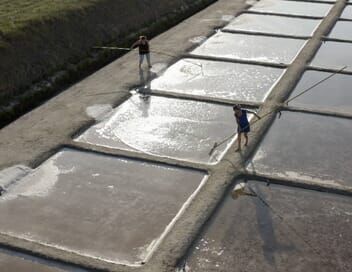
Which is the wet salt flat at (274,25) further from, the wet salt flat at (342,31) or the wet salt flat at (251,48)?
the wet salt flat at (251,48)

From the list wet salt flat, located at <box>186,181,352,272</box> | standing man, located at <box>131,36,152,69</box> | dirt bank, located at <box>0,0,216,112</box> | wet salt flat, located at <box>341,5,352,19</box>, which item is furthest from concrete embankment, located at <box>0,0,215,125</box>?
wet salt flat, located at <box>341,5,352,19</box>

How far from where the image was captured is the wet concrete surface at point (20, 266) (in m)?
7.19

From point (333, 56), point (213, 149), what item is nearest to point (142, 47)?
point (213, 149)

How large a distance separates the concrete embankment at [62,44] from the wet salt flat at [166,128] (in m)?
2.67

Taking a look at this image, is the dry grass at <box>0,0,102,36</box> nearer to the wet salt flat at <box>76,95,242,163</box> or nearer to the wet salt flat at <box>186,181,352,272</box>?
the wet salt flat at <box>76,95,242,163</box>

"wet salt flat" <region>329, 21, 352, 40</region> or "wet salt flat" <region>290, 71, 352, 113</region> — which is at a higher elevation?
"wet salt flat" <region>329, 21, 352, 40</region>

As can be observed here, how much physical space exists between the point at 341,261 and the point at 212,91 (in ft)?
22.6

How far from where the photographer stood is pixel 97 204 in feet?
28.1

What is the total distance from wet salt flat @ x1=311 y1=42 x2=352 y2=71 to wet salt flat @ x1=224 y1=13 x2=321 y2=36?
4.75 ft

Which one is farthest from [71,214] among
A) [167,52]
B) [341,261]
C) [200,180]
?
[167,52]

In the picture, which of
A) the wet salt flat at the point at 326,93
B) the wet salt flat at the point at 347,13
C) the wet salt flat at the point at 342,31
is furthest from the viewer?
the wet salt flat at the point at 347,13

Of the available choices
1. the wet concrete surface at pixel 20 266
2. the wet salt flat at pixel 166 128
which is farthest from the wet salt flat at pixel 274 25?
the wet concrete surface at pixel 20 266

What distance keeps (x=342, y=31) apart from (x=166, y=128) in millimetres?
10087

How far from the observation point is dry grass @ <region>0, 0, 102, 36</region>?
48.3 ft
